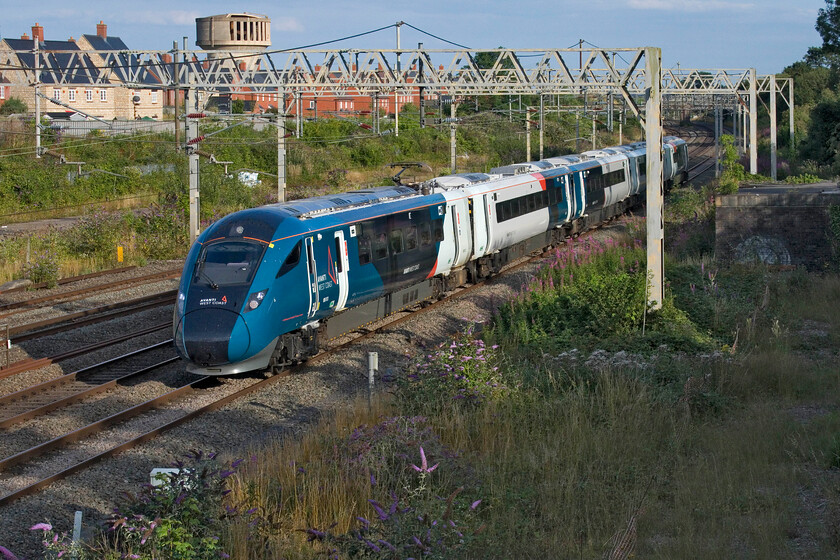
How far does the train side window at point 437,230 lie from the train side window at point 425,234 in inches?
8.0

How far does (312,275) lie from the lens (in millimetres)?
14422

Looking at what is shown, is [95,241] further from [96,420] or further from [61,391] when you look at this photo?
[96,420]

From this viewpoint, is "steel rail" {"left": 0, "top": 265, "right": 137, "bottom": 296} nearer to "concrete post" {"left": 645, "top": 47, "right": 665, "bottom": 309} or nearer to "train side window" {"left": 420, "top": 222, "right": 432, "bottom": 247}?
"train side window" {"left": 420, "top": 222, "right": 432, "bottom": 247}

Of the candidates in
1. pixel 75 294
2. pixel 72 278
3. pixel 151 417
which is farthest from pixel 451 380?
pixel 72 278

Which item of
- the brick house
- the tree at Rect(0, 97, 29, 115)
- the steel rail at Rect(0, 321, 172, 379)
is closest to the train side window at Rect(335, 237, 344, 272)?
the steel rail at Rect(0, 321, 172, 379)

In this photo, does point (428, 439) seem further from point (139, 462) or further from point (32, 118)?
point (32, 118)

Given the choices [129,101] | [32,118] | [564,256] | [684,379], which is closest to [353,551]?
[684,379]

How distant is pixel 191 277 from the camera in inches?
543

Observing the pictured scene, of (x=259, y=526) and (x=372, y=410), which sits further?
(x=372, y=410)

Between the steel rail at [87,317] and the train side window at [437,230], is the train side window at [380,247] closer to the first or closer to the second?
the train side window at [437,230]

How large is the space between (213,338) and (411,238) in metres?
5.58

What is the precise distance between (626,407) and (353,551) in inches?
183

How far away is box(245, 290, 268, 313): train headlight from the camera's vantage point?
43.6ft

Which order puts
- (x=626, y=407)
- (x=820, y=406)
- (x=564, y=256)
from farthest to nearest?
(x=564, y=256), (x=820, y=406), (x=626, y=407)
